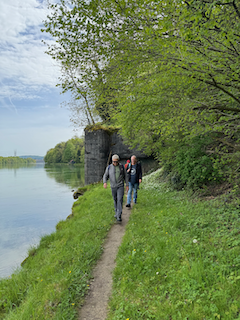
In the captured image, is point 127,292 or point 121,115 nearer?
point 127,292

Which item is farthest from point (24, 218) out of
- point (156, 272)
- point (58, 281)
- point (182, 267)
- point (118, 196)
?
point (182, 267)

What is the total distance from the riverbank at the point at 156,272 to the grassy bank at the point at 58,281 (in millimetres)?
16

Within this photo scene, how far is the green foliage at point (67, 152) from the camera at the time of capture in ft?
249

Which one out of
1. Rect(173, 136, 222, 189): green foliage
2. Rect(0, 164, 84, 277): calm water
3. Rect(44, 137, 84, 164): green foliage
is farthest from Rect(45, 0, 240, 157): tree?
Rect(44, 137, 84, 164): green foliage

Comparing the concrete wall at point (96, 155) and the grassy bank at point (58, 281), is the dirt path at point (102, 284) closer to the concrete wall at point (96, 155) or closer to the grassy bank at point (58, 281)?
the grassy bank at point (58, 281)

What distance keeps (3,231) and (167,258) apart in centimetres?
1399

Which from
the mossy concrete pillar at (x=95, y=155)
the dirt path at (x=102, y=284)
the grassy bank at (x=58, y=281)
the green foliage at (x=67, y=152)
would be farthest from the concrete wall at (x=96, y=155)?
the green foliage at (x=67, y=152)

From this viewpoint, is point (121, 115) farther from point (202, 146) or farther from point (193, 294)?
point (193, 294)

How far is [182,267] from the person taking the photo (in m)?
3.63

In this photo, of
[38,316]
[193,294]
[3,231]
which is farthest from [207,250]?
[3,231]

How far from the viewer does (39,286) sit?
14.3ft

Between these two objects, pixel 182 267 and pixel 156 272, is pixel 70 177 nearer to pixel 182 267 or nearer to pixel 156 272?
pixel 156 272

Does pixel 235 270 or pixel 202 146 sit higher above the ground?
pixel 202 146

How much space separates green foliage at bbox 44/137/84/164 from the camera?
249ft
